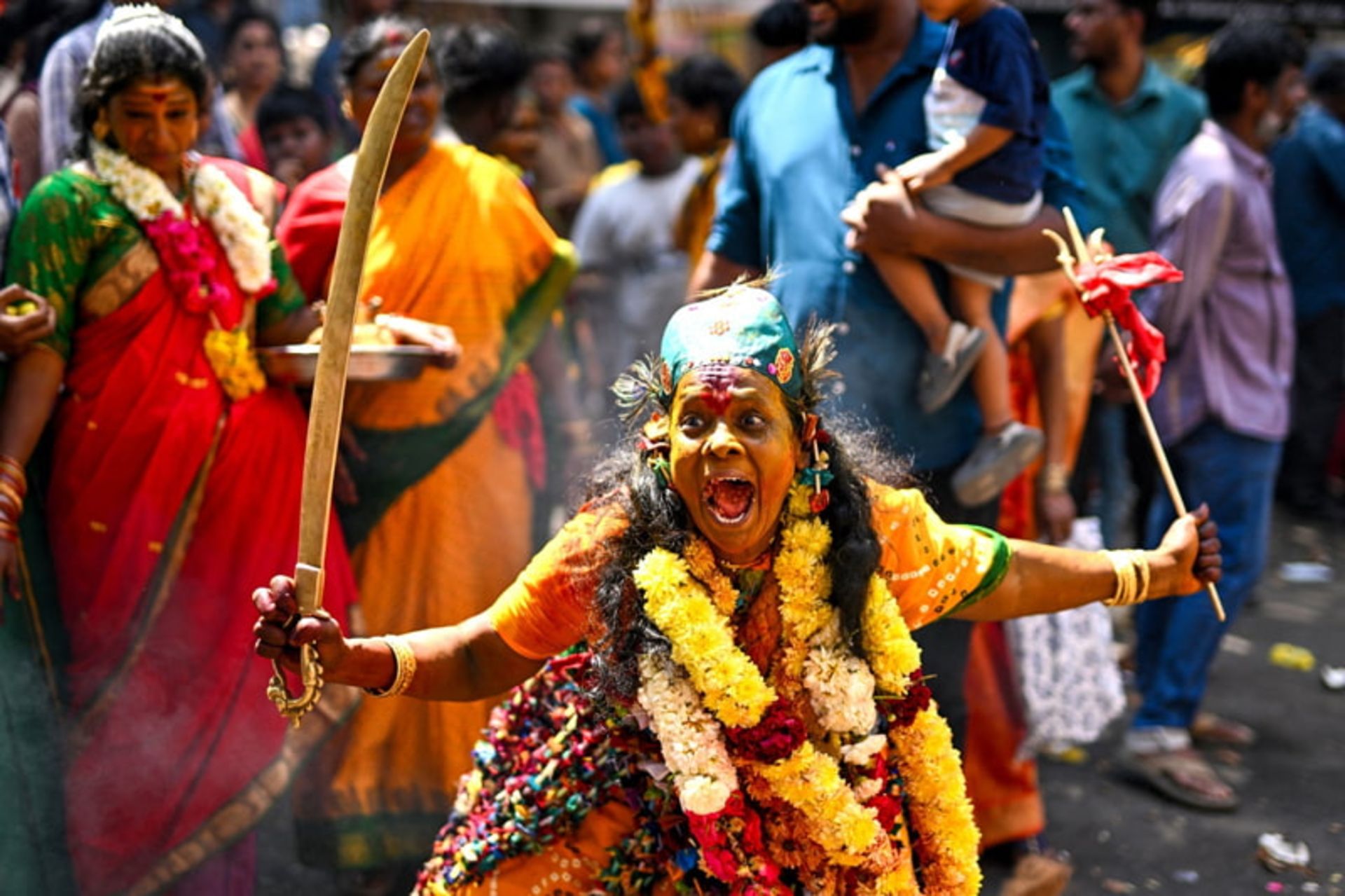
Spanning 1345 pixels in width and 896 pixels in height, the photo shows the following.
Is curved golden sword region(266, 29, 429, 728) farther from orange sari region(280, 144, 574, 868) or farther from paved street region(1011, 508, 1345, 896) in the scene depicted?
paved street region(1011, 508, 1345, 896)

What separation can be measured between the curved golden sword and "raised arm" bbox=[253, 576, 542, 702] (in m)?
0.03

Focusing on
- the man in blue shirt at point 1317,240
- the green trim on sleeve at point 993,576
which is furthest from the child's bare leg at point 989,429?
the man in blue shirt at point 1317,240

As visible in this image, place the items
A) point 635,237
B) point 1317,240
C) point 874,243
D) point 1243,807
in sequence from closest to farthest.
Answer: point 874,243, point 1243,807, point 635,237, point 1317,240

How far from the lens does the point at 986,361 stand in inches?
153

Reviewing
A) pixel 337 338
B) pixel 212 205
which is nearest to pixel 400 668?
pixel 337 338

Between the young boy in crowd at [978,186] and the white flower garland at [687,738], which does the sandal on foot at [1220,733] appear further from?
the white flower garland at [687,738]

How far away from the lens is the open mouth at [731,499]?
9.16ft

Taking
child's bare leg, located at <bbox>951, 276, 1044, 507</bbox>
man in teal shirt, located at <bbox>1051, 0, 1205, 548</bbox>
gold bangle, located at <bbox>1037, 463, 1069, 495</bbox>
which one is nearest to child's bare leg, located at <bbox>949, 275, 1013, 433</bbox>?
child's bare leg, located at <bbox>951, 276, 1044, 507</bbox>

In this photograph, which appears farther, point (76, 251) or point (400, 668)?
point (76, 251)

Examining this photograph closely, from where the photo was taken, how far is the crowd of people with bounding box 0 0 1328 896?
2863 mm

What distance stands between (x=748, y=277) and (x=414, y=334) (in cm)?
89

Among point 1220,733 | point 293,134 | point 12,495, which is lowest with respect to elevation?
point 1220,733

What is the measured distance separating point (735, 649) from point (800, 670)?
14 cm

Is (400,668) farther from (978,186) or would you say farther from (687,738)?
(978,186)
